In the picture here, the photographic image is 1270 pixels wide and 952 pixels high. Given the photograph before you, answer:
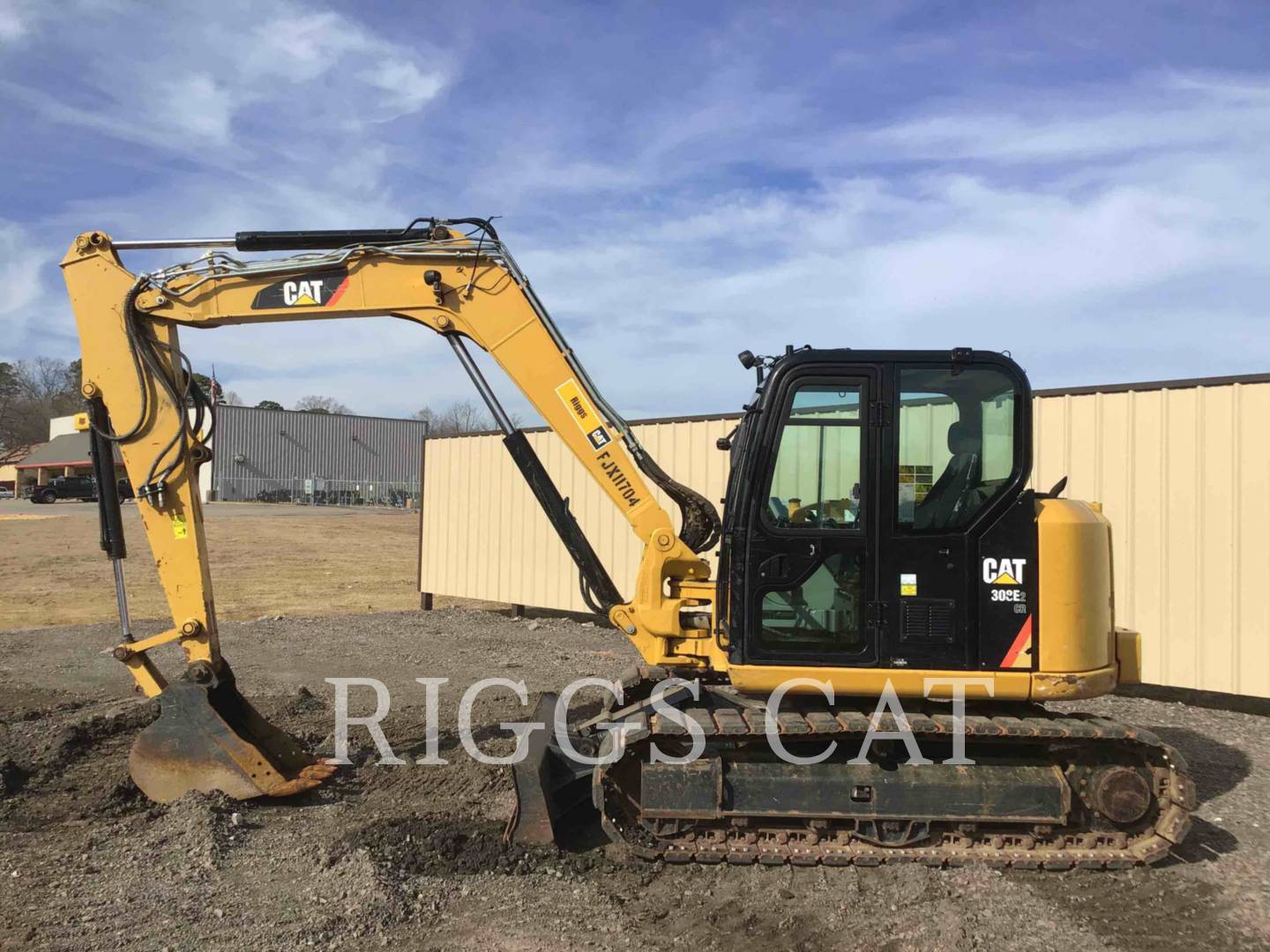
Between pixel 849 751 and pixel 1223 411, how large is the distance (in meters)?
5.79

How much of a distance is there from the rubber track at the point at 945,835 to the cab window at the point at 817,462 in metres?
A: 1.17

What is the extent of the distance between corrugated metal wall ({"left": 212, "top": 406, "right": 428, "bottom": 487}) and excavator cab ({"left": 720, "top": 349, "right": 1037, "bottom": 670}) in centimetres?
5273

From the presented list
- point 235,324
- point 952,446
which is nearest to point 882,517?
point 952,446

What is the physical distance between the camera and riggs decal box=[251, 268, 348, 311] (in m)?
6.41

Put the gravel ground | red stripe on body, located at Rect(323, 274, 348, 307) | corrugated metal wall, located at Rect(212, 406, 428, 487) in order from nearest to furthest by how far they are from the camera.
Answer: the gravel ground, red stripe on body, located at Rect(323, 274, 348, 307), corrugated metal wall, located at Rect(212, 406, 428, 487)

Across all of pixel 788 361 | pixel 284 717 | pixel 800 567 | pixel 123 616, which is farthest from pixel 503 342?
pixel 284 717

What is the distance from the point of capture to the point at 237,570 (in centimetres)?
2244

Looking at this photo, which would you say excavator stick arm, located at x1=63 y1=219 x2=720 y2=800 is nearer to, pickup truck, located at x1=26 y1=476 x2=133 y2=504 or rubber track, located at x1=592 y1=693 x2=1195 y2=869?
rubber track, located at x1=592 y1=693 x2=1195 y2=869

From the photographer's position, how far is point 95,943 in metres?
4.31

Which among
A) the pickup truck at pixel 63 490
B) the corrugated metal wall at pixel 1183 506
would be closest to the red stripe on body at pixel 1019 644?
the corrugated metal wall at pixel 1183 506

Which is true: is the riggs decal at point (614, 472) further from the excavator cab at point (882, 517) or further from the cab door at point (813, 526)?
the cab door at point (813, 526)

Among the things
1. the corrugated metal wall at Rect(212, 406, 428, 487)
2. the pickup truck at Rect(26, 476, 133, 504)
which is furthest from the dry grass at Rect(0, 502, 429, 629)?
the corrugated metal wall at Rect(212, 406, 428, 487)

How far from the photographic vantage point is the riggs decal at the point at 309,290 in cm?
641

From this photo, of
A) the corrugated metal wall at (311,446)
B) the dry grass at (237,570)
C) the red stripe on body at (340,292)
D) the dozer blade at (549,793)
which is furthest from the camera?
the corrugated metal wall at (311,446)
